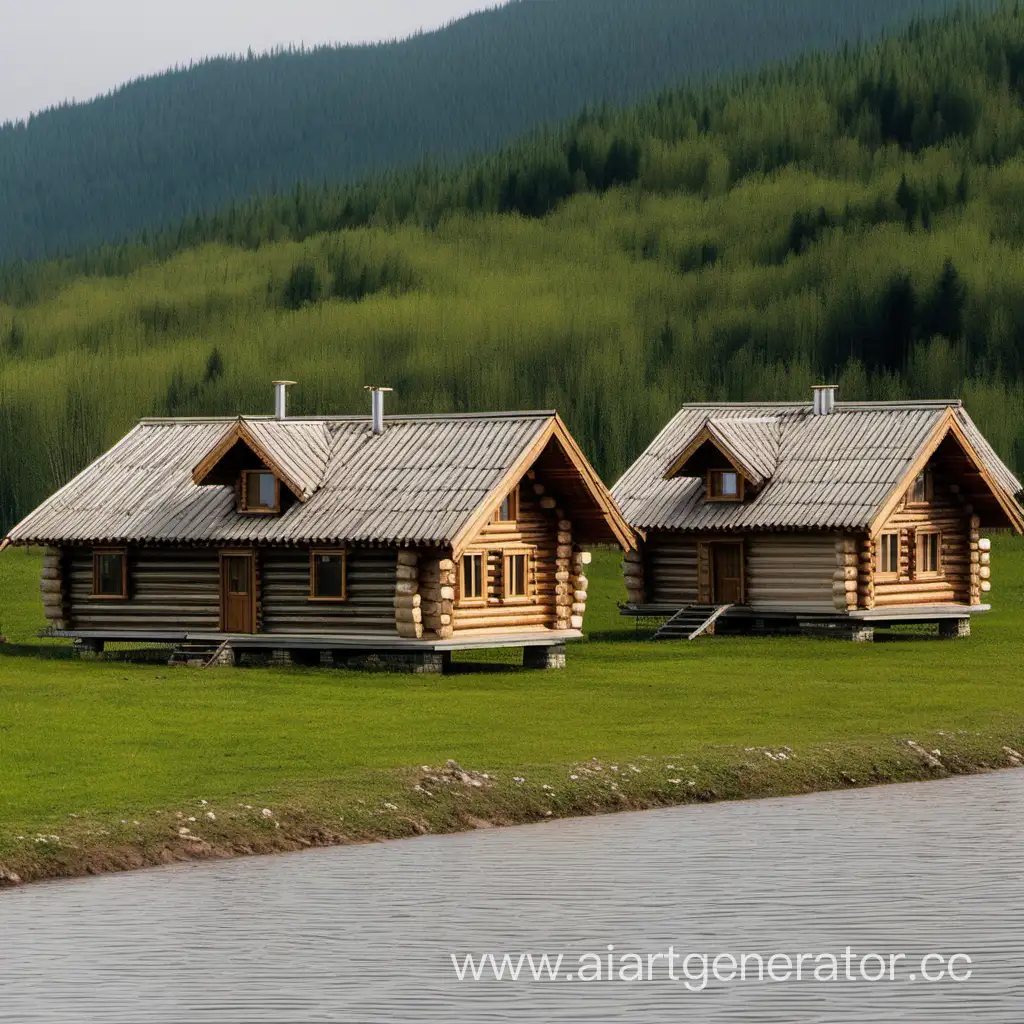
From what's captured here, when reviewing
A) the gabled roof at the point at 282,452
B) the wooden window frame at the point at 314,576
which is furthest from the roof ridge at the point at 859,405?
the wooden window frame at the point at 314,576

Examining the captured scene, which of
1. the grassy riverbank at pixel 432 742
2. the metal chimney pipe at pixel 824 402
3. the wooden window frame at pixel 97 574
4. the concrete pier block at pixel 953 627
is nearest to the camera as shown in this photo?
the grassy riverbank at pixel 432 742

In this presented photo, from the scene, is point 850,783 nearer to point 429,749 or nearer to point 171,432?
point 429,749

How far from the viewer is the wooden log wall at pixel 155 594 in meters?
47.9

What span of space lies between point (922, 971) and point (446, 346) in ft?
510

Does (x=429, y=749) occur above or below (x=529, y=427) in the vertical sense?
below

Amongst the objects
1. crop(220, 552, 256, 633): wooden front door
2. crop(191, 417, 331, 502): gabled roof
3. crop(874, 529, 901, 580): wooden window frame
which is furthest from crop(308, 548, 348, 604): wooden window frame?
crop(874, 529, 901, 580): wooden window frame

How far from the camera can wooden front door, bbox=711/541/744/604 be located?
5734 cm

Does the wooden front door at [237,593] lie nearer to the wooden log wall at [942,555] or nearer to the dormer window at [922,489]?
the wooden log wall at [942,555]

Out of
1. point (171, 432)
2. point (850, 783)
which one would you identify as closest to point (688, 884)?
point (850, 783)

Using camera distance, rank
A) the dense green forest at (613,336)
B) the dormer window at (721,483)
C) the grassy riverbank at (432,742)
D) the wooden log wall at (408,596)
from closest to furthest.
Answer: the grassy riverbank at (432,742), the wooden log wall at (408,596), the dormer window at (721,483), the dense green forest at (613,336)

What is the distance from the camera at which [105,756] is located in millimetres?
30250

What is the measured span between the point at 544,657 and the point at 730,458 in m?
11.3

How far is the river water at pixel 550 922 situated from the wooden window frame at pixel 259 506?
21.2 metres

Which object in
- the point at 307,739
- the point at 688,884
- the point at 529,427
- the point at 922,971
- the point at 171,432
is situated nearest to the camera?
the point at 922,971
